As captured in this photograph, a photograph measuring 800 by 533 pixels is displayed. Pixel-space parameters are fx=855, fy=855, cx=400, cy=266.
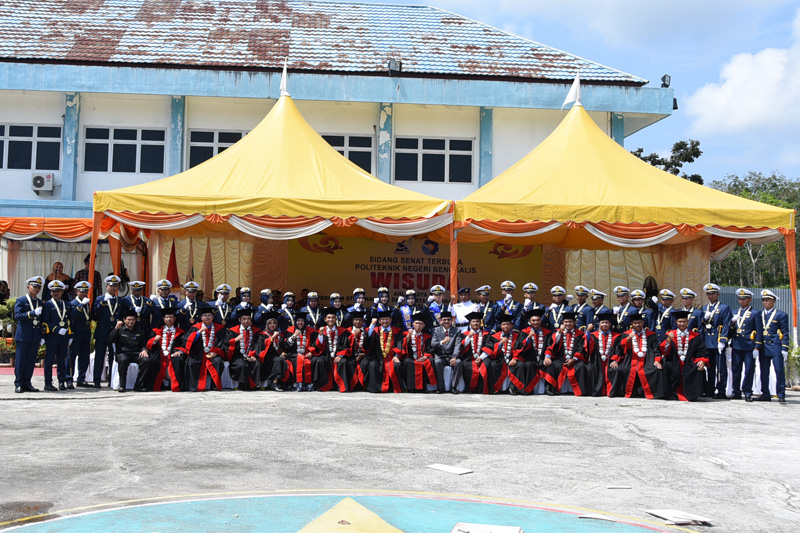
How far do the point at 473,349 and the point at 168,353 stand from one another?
15.6ft

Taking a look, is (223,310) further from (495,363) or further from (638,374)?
(638,374)

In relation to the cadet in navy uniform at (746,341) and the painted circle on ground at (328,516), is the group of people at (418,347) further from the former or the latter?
the painted circle on ground at (328,516)

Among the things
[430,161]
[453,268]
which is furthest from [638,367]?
[430,161]

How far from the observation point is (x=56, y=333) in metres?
12.5

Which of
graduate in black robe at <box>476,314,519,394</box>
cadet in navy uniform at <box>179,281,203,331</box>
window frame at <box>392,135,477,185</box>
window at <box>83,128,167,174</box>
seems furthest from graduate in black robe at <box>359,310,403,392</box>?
window at <box>83,128,167,174</box>

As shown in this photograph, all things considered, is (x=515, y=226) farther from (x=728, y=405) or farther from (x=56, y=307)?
(x=56, y=307)

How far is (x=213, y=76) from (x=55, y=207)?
499cm

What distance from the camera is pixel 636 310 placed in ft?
45.0

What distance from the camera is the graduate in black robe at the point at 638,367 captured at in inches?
512

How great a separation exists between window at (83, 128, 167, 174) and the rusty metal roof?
1814mm

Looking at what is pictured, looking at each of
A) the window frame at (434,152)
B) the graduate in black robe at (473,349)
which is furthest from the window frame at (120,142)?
the graduate in black robe at (473,349)

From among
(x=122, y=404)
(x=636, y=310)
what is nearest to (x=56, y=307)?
(x=122, y=404)

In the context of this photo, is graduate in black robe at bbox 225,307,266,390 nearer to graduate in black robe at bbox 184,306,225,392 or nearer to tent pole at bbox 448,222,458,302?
graduate in black robe at bbox 184,306,225,392

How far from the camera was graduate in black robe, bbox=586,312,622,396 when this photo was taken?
13320 mm
